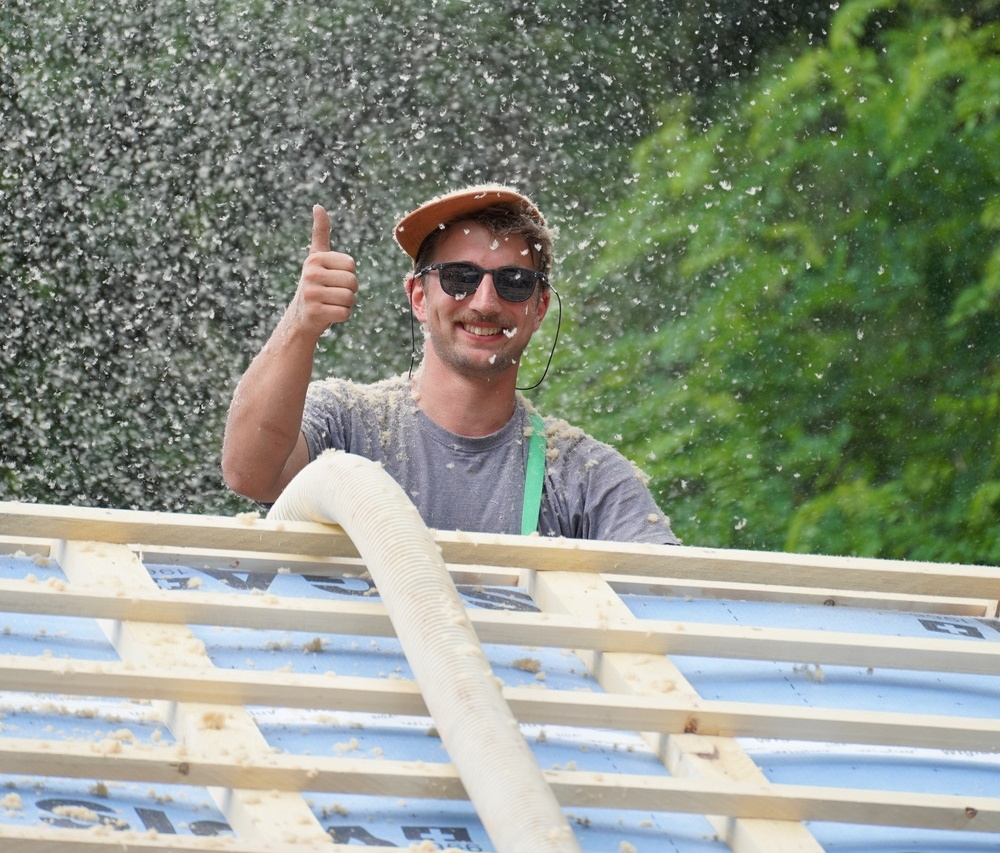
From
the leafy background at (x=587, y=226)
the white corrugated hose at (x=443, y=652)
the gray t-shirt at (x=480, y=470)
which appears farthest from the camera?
the leafy background at (x=587, y=226)

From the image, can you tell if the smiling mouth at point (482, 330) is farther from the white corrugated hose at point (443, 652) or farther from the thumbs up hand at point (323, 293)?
the white corrugated hose at point (443, 652)

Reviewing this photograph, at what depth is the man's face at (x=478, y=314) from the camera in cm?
294

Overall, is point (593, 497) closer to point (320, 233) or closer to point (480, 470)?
point (480, 470)

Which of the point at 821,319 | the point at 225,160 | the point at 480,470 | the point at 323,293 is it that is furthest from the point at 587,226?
the point at 323,293

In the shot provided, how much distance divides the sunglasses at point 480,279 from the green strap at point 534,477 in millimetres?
291

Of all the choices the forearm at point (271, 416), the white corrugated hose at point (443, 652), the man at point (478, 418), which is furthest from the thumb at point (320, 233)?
the white corrugated hose at point (443, 652)

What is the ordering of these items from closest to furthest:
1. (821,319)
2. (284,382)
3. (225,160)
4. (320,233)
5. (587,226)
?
(284,382) < (320,233) < (821,319) < (587,226) < (225,160)

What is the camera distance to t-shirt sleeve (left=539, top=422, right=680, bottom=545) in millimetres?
2855

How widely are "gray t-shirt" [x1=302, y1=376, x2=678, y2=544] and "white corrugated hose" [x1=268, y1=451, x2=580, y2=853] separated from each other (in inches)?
41.8

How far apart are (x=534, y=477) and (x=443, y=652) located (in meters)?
1.56

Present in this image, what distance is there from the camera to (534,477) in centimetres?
290

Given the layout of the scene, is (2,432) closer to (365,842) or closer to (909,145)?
(909,145)

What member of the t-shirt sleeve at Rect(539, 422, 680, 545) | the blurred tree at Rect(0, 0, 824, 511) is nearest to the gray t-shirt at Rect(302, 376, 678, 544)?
the t-shirt sleeve at Rect(539, 422, 680, 545)

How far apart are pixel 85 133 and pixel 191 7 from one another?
3.25ft
